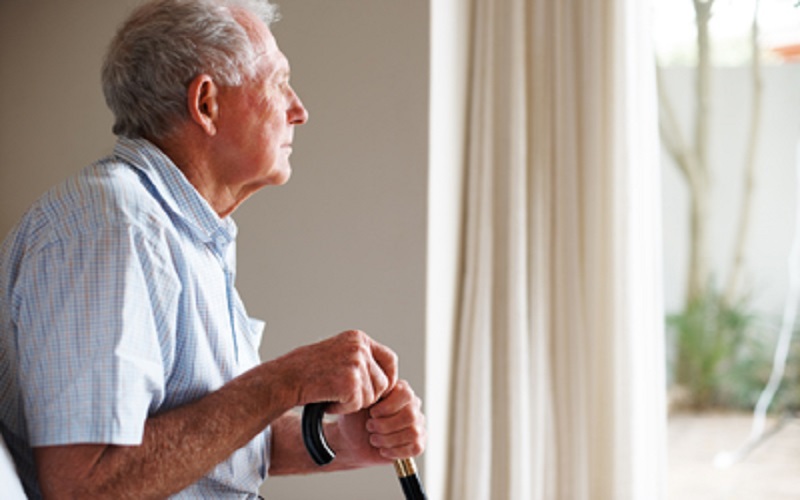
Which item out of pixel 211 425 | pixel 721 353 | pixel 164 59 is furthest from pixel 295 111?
pixel 721 353

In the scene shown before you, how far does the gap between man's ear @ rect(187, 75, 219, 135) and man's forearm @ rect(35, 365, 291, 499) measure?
365 millimetres

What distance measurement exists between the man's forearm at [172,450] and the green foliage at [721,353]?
9.85 ft

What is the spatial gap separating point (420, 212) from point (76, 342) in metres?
1.47

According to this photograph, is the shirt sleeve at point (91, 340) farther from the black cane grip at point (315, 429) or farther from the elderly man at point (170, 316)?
the black cane grip at point (315, 429)

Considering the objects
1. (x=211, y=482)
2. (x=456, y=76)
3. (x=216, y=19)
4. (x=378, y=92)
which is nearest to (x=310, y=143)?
(x=378, y=92)

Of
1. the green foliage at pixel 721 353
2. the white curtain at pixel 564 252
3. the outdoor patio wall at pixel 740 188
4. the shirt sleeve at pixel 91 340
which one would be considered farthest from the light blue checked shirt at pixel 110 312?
the outdoor patio wall at pixel 740 188

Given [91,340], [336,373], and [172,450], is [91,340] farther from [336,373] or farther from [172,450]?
[336,373]

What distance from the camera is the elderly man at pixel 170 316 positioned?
1.02 meters

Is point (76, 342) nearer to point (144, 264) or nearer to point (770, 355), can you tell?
point (144, 264)

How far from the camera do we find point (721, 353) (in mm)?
3861

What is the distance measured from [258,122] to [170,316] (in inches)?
15.1

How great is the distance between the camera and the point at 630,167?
9.14 ft

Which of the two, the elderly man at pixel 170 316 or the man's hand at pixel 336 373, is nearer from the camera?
the elderly man at pixel 170 316

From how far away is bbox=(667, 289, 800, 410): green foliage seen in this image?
3811mm
